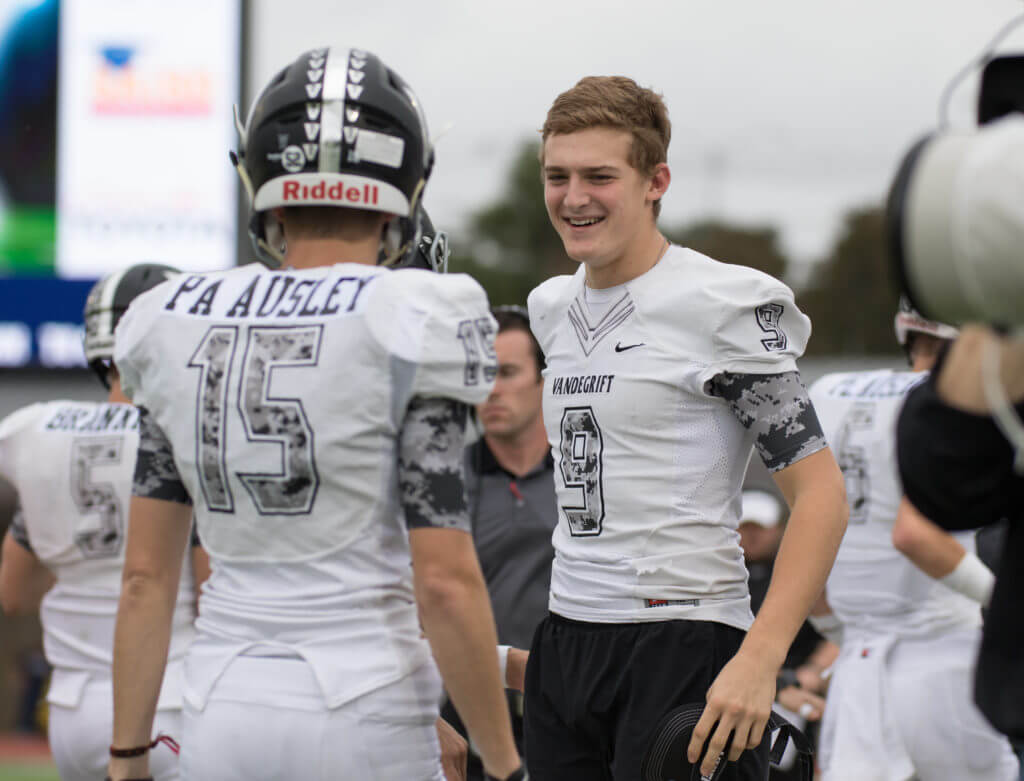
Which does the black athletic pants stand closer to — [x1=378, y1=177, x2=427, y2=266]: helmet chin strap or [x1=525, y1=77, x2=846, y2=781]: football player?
[x1=525, y1=77, x2=846, y2=781]: football player

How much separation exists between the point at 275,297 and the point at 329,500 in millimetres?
378

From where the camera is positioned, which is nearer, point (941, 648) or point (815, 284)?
point (941, 648)

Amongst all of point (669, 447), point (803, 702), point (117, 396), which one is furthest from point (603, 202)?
point (803, 702)

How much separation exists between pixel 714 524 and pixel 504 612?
2083 millimetres

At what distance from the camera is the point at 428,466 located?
231 cm

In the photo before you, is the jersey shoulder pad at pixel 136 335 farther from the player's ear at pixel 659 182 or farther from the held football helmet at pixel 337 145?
the player's ear at pixel 659 182

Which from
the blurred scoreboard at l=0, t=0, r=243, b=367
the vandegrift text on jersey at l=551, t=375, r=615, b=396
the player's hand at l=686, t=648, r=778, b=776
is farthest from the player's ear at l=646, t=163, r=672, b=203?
the blurred scoreboard at l=0, t=0, r=243, b=367

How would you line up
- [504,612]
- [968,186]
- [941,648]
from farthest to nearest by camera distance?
[504,612] → [941,648] → [968,186]

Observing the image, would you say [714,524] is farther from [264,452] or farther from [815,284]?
[815,284]

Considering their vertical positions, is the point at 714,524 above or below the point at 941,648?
above

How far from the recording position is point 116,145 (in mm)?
14750

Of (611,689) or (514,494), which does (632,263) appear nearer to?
(611,689)

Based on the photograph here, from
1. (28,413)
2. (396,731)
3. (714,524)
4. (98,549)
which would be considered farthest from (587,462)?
(28,413)

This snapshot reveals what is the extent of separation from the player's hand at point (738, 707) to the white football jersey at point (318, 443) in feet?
1.97
